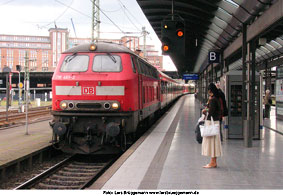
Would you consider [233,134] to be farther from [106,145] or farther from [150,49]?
[150,49]

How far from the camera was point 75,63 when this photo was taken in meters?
10.4

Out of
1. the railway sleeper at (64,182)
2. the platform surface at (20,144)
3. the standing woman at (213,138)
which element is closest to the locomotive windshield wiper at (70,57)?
the platform surface at (20,144)

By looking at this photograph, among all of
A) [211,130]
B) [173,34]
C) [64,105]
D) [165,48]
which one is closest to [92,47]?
[64,105]

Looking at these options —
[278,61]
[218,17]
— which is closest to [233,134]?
[218,17]

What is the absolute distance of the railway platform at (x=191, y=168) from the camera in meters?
6.15

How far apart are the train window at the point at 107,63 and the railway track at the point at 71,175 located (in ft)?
9.10

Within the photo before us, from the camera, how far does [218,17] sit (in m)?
11.9

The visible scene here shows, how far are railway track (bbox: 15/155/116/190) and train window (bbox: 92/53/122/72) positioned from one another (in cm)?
278

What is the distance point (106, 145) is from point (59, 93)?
6.75 feet

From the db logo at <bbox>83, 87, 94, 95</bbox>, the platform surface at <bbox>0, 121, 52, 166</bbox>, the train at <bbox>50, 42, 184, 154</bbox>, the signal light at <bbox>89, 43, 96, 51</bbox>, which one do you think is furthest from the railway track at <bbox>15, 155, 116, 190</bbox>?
the signal light at <bbox>89, 43, 96, 51</bbox>

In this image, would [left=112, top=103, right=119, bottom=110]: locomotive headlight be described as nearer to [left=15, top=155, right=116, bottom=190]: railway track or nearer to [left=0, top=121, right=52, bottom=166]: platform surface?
[left=15, top=155, right=116, bottom=190]: railway track

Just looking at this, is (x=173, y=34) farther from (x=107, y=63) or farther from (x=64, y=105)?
(x=64, y=105)

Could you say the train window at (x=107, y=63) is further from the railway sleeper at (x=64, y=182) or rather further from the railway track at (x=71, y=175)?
the railway sleeper at (x=64, y=182)

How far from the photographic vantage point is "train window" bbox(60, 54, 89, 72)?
10.3 metres
